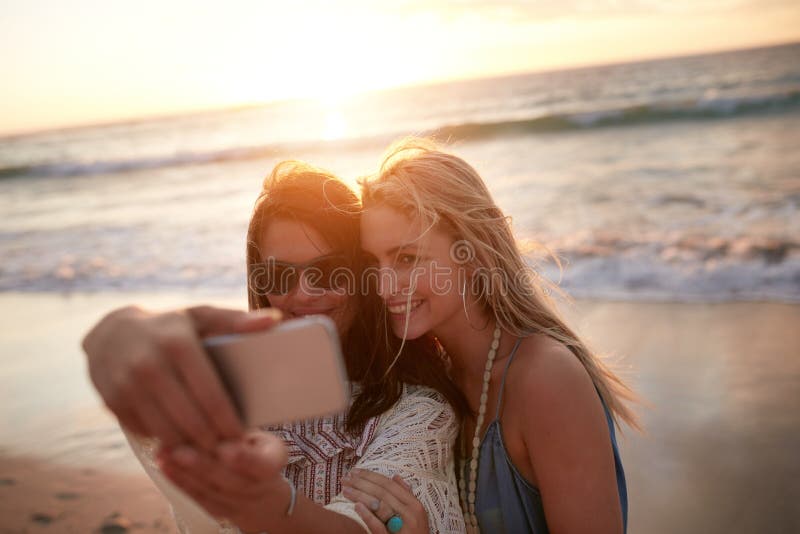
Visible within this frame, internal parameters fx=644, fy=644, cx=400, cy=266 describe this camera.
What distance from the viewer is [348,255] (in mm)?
2645

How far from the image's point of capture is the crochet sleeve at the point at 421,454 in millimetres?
2059

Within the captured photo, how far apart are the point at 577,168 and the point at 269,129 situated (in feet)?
72.3

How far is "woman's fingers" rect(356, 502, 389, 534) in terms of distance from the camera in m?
1.80

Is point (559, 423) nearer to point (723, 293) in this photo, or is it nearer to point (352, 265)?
point (352, 265)

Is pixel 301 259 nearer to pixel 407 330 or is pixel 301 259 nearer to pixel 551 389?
pixel 407 330

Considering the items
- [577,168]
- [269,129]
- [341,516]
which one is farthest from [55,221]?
[269,129]

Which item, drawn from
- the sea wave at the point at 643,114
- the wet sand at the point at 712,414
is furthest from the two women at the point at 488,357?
the sea wave at the point at 643,114

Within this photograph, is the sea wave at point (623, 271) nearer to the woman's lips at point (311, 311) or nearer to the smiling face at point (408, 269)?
the smiling face at point (408, 269)

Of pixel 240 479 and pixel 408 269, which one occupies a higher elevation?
pixel 240 479

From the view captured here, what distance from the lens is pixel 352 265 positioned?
2.65 m

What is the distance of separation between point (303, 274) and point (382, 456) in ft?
2.59

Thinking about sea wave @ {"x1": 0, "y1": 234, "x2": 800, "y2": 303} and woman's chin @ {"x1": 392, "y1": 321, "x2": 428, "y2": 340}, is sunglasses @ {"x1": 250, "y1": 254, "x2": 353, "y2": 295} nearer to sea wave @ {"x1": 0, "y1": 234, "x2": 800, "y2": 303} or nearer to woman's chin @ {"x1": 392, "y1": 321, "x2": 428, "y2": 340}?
woman's chin @ {"x1": 392, "y1": 321, "x2": 428, "y2": 340}

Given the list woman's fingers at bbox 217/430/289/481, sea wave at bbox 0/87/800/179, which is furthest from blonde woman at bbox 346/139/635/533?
sea wave at bbox 0/87/800/179

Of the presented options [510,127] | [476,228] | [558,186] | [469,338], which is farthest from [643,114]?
[469,338]
